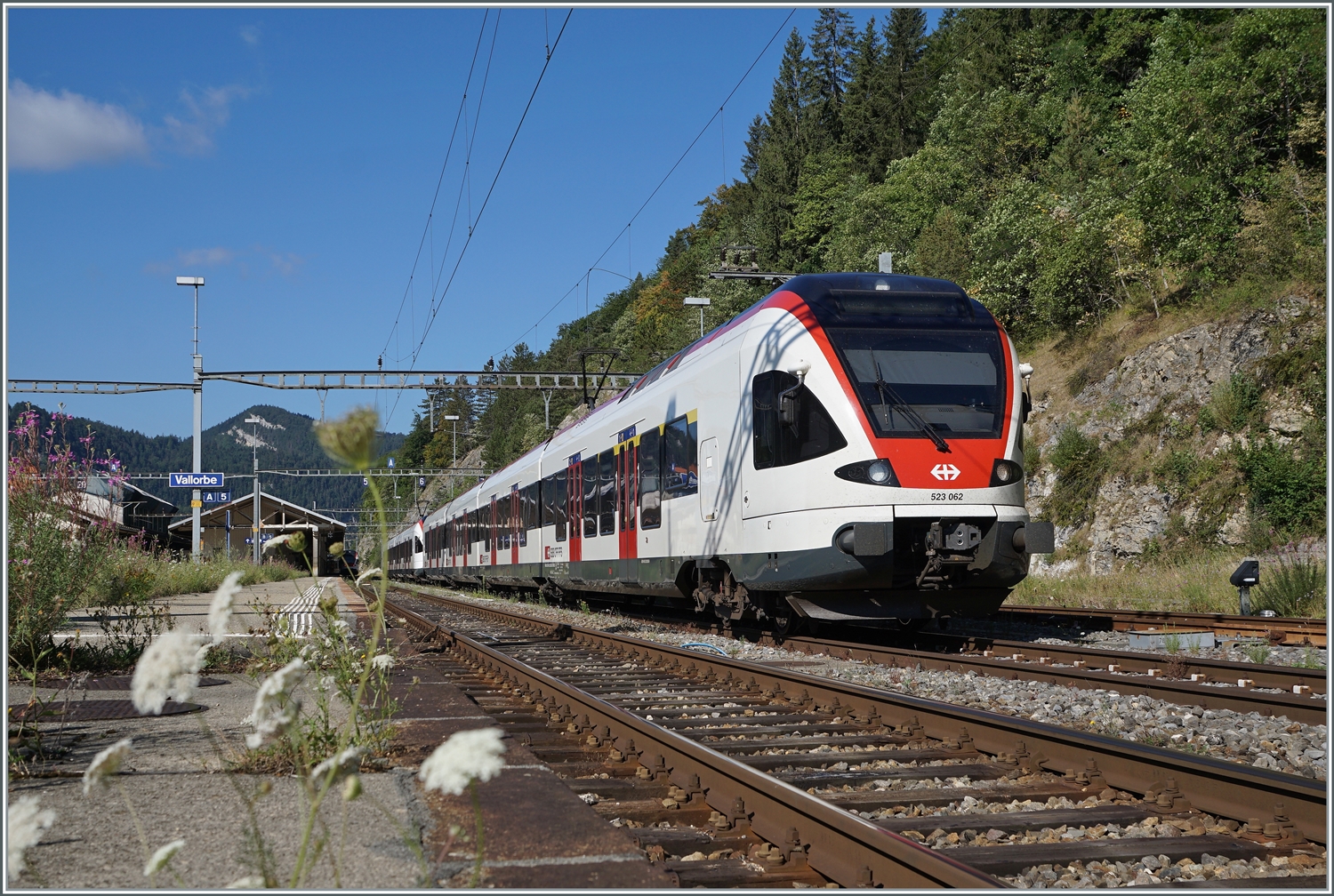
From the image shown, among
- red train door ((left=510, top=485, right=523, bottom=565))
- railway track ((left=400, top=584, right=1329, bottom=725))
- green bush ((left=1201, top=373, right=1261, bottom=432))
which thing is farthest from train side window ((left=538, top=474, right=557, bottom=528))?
green bush ((left=1201, top=373, right=1261, bottom=432))

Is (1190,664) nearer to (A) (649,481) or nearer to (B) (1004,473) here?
(B) (1004,473)

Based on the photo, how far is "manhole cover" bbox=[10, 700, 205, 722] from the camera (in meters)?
6.85

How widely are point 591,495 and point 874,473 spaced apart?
29.2ft

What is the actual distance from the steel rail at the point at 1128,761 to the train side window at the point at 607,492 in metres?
9.25

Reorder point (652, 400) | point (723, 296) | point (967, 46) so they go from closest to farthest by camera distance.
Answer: point (652, 400)
point (967, 46)
point (723, 296)

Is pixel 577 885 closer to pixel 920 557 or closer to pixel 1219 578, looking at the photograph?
pixel 920 557

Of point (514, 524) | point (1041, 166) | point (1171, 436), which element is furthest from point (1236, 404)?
point (1041, 166)

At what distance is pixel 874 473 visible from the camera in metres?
9.90

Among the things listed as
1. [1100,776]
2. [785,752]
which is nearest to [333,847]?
[785,752]

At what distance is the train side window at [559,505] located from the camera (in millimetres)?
20397

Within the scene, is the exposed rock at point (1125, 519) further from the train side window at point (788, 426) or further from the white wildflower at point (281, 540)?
the white wildflower at point (281, 540)

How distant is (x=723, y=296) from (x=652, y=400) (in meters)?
49.9

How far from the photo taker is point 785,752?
20.0ft

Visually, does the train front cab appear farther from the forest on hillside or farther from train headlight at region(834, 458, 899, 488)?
the forest on hillside
